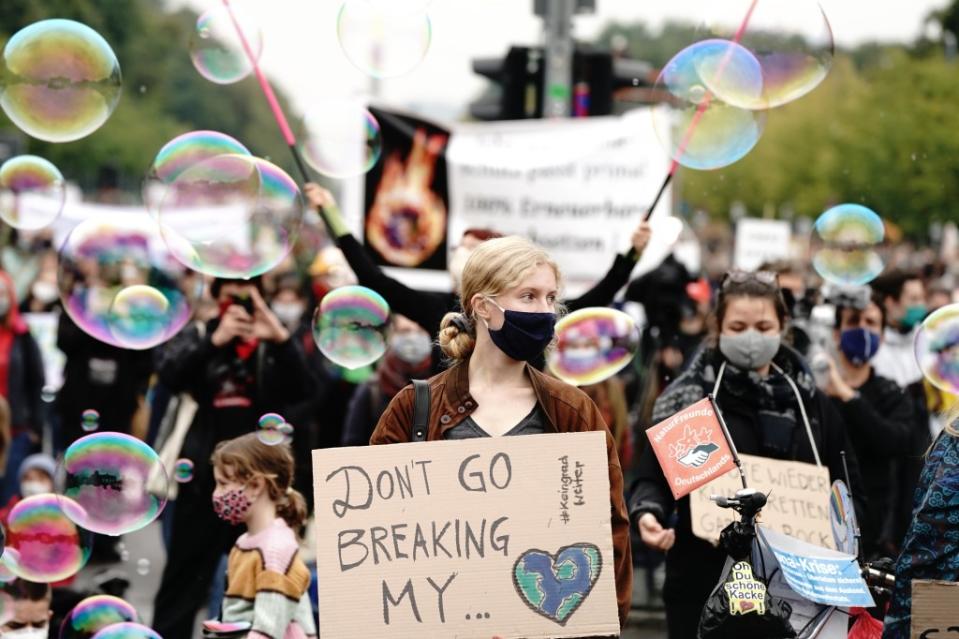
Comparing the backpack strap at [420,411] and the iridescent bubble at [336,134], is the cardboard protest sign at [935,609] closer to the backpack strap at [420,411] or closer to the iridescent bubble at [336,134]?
the backpack strap at [420,411]

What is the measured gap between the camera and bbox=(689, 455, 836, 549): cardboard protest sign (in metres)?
5.04

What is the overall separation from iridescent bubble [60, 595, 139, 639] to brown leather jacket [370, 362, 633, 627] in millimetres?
1803

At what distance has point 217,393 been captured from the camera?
6.81m

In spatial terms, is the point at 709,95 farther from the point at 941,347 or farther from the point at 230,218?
the point at 230,218

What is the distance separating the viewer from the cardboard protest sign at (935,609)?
12.2 feet

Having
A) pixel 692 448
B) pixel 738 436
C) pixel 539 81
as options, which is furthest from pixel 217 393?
pixel 539 81

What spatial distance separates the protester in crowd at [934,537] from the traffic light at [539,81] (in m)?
7.56

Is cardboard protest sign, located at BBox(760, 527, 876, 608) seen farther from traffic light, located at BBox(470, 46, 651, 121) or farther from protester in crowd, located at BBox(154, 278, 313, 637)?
traffic light, located at BBox(470, 46, 651, 121)

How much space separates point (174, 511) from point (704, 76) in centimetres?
295

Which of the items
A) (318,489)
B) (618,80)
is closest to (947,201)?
(618,80)

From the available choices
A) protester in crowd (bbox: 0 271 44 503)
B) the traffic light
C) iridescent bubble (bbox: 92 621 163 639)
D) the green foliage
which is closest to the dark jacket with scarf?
iridescent bubble (bbox: 92 621 163 639)

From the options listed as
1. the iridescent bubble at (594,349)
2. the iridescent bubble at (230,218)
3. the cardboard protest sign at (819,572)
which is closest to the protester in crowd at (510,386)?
the cardboard protest sign at (819,572)

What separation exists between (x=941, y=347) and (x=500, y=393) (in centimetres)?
228

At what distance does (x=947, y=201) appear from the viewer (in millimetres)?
32219
